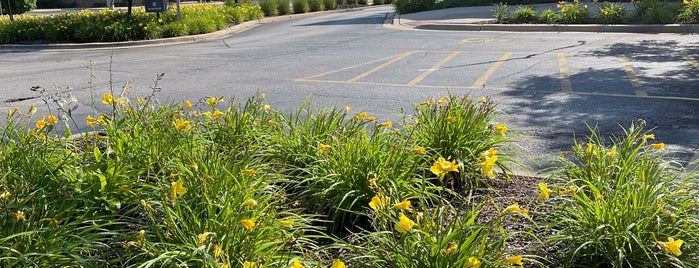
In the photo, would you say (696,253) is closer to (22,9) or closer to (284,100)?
(284,100)

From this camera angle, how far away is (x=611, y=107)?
7859 mm

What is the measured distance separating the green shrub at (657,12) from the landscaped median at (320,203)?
14373 mm

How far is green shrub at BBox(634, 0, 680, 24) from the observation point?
55.6 ft

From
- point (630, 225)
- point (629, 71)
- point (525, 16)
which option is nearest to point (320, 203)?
point (630, 225)

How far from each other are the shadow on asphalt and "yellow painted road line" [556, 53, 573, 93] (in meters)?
0.09

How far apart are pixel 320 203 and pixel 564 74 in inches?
296

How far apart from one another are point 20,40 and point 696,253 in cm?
1969

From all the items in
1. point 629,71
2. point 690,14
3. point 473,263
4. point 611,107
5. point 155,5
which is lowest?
point 611,107

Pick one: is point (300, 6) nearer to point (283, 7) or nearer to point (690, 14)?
point (283, 7)

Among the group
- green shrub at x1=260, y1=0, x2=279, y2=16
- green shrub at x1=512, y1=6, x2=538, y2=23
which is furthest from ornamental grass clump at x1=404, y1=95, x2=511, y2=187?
green shrub at x1=260, y1=0, x2=279, y2=16

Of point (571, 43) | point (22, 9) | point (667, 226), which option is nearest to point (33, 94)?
point (667, 226)

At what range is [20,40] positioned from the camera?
1903 cm

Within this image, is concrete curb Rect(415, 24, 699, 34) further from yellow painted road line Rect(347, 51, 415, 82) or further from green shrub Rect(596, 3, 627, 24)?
yellow painted road line Rect(347, 51, 415, 82)

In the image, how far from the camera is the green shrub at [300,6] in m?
29.7
